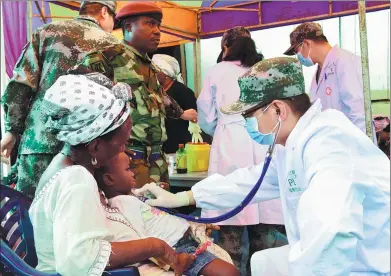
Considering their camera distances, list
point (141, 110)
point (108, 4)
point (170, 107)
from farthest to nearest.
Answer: point (170, 107) < point (108, 4) < point (141, 110)

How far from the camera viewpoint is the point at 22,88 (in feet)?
6.70

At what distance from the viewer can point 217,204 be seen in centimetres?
187

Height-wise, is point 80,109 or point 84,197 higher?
point 80,109

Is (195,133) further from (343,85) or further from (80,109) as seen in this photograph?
(80,109)

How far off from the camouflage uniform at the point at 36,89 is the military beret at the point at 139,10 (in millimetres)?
243

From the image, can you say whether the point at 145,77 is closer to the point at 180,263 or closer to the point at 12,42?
the point at 180,263

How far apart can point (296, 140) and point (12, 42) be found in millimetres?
2271

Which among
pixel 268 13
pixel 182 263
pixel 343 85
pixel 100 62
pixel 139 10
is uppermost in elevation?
pixel 268 13

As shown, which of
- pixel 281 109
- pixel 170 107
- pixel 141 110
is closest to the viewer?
pixel 281 109

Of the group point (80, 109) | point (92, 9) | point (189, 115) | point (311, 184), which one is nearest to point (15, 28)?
point (92, 9)

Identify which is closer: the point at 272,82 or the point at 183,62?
the point at 272,82

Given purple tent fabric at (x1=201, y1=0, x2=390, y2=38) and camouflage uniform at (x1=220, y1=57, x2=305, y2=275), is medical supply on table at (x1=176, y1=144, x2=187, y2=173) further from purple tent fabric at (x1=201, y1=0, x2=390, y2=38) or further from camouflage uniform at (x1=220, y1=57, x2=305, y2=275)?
camouflage uniform at (x1=220, y1=57, x2=305, y2=275)

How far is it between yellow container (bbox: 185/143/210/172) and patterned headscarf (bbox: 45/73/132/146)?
70.1 inches

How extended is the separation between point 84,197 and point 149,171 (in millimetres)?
921
